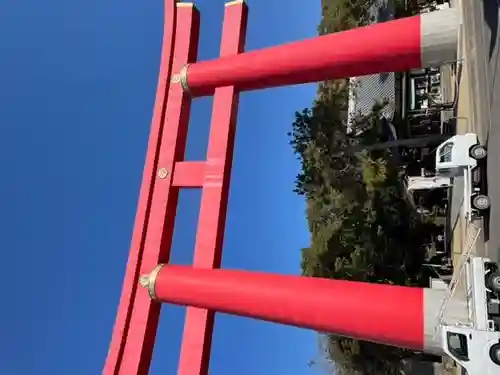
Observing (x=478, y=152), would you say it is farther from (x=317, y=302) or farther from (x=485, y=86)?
(x=317, y=302)

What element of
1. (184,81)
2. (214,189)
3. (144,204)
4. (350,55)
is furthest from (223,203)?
(350,55)

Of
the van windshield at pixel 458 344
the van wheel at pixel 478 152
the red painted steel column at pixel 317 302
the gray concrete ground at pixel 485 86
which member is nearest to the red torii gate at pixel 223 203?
the red painted steel column at pixel 317 302

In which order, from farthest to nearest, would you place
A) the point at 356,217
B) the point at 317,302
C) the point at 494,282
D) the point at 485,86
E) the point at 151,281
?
the point at 356,217
the point at 151,281
the point at 485,86
the point at 317,302
the point at 494,282

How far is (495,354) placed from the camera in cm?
600

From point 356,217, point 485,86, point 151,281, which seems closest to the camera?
point 485,86

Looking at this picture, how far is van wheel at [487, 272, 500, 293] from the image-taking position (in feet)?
21.5

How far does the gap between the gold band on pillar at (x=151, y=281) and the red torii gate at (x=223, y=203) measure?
0.06 ft

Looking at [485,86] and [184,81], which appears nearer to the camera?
[485,86]

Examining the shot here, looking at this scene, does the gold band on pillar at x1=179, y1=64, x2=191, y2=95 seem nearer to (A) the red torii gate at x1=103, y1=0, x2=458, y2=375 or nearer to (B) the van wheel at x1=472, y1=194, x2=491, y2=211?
(A) the red torii gate at x1=103, y1=0, x2=458, y2=375

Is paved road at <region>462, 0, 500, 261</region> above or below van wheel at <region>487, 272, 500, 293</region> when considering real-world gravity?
above

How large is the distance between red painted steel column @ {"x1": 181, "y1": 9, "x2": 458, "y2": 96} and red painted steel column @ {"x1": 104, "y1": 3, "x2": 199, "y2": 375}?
→ 92cm

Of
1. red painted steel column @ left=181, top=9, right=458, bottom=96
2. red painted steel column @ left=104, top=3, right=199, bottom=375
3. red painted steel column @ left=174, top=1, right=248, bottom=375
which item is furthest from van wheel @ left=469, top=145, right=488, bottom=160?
red painted steel column @ left=104, top=3, right=199, bottom=375

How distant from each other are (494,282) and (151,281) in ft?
16.8

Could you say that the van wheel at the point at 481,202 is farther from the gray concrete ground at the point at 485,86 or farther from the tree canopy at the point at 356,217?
the tree canopy at the point at 356,217
